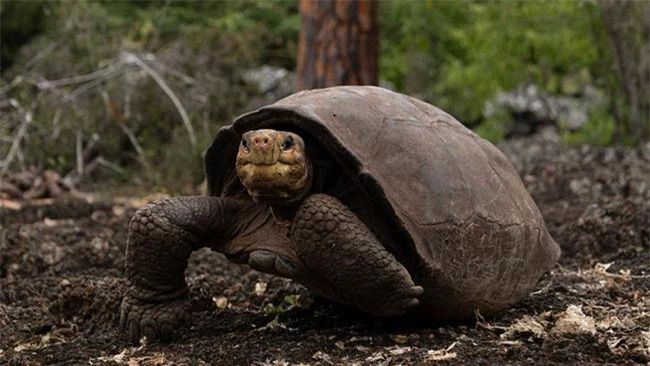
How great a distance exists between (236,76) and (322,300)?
620 centimetres

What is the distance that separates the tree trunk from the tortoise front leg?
12.4 ft

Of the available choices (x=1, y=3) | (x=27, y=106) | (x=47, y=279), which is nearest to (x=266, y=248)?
(x=47, y=279)

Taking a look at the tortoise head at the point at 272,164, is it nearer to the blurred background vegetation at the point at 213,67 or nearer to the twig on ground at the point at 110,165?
the blurred background vegetation at the point at 213,67

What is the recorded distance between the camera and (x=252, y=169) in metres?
2.46

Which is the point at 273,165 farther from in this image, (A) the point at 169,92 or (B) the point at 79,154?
(B) the point at 79,154

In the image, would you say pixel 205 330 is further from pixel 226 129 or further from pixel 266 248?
pixel 226 129

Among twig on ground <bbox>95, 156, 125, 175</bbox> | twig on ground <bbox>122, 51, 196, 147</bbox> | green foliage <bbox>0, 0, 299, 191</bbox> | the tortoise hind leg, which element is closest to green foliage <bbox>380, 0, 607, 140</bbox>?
green foliage <bbox>0, 0, 299, 191</bbox>

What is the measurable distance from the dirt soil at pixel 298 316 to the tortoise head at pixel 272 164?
409mm

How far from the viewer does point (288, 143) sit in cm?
250

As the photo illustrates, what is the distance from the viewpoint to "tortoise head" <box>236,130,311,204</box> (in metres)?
2.45

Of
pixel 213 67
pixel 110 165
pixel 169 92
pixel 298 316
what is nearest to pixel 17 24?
pixel 213 67

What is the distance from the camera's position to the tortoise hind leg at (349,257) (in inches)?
97.7

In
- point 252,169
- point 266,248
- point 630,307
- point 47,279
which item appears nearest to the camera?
point 252,169

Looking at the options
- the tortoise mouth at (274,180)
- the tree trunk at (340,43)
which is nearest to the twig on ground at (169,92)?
the tree trunk at (340,43)
